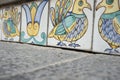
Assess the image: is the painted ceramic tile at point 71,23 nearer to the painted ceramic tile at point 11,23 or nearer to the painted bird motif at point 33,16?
the painted bird motif at point 33,16

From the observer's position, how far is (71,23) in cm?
350

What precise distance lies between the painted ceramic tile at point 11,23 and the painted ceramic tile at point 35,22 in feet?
0.79

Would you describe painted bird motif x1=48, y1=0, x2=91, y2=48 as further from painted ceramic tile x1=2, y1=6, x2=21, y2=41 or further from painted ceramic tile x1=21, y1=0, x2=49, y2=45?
painted ceramic tile x1=2, y1=6, x2=21, y2=41

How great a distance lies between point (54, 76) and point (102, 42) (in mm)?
1551

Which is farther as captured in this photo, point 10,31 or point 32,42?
point 10,31

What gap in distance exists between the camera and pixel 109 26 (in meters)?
2.96

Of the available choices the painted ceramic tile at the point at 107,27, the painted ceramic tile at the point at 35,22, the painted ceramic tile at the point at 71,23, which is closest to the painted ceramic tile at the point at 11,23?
the painted ceramic tile at the point at 35,22

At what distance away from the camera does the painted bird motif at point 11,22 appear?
194 inches

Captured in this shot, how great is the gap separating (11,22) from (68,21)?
83.4 inches

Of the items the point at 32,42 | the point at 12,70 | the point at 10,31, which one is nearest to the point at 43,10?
the point at 32,42

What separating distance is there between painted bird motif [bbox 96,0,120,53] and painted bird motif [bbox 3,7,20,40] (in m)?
2.46

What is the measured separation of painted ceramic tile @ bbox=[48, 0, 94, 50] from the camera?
3.25 metres

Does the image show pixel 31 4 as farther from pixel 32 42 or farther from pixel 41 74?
pixel 41 74

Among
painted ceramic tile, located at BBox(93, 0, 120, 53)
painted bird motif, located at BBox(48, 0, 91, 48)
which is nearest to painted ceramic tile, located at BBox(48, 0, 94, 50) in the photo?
painted bird motif, located at BBox(48, 0, 91, 48)
